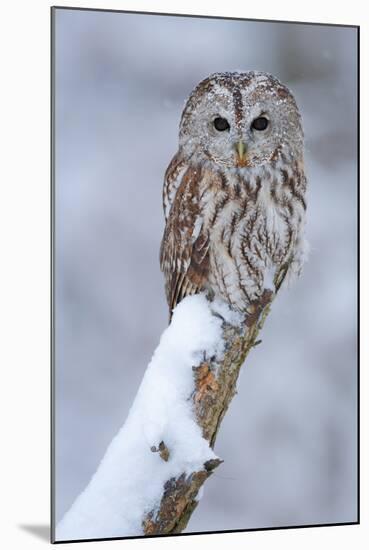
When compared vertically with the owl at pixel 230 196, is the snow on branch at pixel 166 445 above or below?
below

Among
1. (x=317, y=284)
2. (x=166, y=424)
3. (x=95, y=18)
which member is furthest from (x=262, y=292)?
(x=95, y=18)

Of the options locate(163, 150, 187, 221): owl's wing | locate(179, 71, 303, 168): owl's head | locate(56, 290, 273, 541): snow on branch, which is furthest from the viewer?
locate(163, 150, 187, 221): owl's wing

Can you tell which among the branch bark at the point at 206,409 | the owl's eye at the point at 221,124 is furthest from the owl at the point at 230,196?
the branch bark at the point at 206,409

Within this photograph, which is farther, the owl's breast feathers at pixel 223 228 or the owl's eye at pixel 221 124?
the owl's breast feathers at pixel 223 228

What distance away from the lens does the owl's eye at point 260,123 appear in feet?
11.4

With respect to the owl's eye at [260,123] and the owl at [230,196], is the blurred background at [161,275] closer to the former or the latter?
the owl at [230,196]

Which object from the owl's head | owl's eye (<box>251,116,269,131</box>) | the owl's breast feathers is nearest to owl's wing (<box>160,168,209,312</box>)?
the owl's breast feathers

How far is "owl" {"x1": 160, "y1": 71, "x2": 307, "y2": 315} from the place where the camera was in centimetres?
353

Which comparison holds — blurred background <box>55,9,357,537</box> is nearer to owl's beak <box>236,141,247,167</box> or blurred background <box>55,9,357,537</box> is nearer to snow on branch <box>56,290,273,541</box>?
snow on branch <box>56,290,273,541</box>

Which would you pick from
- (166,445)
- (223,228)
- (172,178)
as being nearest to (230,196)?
(223,228)

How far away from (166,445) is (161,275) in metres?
0.61

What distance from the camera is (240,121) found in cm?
342

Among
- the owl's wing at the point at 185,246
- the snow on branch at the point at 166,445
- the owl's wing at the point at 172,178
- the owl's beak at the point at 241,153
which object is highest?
the owl's wing at the point at 172,178

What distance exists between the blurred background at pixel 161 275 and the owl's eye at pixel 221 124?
0.73 feet
